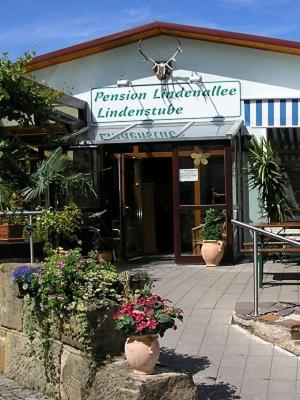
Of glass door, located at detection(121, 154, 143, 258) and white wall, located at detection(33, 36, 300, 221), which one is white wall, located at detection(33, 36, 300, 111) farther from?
glass door, located at detection(121, 154, 143, 258)

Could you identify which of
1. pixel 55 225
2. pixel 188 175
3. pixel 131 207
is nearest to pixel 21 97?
pixel 55 225

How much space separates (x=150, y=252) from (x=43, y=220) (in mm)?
5075

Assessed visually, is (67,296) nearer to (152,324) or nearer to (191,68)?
(152,324)

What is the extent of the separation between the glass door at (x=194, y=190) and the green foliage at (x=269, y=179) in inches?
27.0

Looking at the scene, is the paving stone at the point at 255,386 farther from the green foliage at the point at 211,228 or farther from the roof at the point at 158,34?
the roof at the point at 158,34

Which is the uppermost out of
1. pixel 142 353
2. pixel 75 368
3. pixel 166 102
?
pixel 166 102

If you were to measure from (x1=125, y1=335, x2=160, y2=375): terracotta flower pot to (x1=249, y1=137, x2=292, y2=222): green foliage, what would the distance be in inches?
319

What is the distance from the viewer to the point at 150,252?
1384 centimetres

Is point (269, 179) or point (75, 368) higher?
point (269, 179)

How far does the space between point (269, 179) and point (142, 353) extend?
8.31 m

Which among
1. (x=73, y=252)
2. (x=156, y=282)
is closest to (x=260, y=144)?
(x=156, y=282)

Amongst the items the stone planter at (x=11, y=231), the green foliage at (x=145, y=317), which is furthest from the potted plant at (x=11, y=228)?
the green foliage at (x=145, y=317)

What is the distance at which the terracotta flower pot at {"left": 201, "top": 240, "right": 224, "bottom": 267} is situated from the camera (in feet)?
37.8

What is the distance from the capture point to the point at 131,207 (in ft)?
43.7
